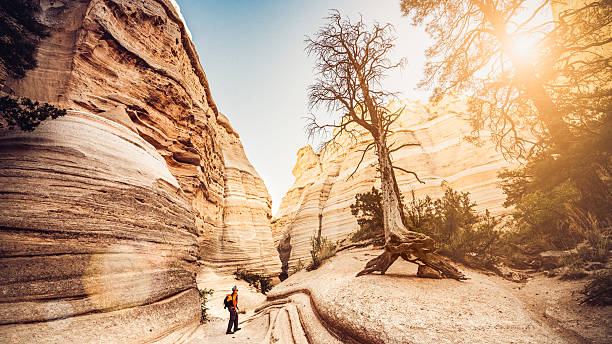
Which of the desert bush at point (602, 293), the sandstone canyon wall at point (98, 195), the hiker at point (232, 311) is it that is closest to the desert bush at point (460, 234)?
the desert bush at point (602, 293)

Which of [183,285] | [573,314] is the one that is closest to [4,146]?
[183,285]

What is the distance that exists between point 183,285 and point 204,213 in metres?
9.23

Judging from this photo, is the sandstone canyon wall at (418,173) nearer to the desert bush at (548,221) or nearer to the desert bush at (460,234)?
the desert bush at (460,234)

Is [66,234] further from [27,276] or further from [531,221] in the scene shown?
[531,221]

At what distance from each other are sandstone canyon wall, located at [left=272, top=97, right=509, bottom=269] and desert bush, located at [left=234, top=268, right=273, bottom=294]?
4.97 metres

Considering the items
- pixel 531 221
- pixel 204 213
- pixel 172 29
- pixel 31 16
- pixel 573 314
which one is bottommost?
Result: pixel 573 314

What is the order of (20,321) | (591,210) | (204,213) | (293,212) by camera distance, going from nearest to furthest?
(20,321), (591,210), (204,213), (293,212)

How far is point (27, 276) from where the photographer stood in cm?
330

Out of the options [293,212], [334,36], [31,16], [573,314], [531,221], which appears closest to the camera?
[573,314]

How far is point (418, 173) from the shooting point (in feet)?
64.6

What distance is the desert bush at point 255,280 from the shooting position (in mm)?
14633

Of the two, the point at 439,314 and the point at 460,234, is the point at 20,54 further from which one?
the point at 460,234

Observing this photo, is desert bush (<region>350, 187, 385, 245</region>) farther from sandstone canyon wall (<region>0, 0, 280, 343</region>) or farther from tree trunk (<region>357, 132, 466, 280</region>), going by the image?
sandstone canyon wall (<region>0, 0, 280, 343</region>)

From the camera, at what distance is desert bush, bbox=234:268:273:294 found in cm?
1463
